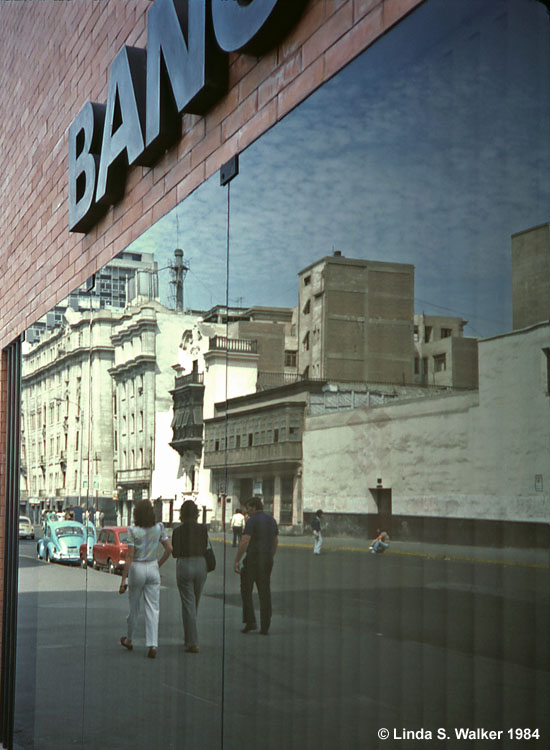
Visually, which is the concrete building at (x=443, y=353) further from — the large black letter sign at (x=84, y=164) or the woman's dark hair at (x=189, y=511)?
the large black letter sign at (x=84, y=164)

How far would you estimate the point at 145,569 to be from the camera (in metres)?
4.15

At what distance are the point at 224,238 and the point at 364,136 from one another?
3.67 ft

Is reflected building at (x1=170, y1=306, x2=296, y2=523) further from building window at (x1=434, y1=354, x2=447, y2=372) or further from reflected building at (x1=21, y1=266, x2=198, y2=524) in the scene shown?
building window at (x1=434, y1=354, x2=447, y2=372)

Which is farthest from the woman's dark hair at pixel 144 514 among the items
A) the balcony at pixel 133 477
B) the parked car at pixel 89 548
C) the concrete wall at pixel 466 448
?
the concrete wall at pixel 466 448

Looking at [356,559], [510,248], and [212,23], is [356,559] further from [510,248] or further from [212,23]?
[212,23]

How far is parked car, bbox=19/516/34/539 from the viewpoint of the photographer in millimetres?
6238

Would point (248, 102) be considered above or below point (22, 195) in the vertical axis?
below

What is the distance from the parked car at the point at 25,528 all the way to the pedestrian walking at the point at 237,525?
3.20 metres

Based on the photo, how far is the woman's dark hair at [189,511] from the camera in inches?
150

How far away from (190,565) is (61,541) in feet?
6.86

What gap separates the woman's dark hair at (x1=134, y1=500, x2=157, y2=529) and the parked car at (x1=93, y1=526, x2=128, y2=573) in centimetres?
17

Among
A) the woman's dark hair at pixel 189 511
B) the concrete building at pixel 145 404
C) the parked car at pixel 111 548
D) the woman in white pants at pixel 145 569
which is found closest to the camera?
the woman's dark hair at pixel 189 511

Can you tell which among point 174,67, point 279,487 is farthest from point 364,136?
point 174,67

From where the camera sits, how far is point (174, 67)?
4.01 meters
